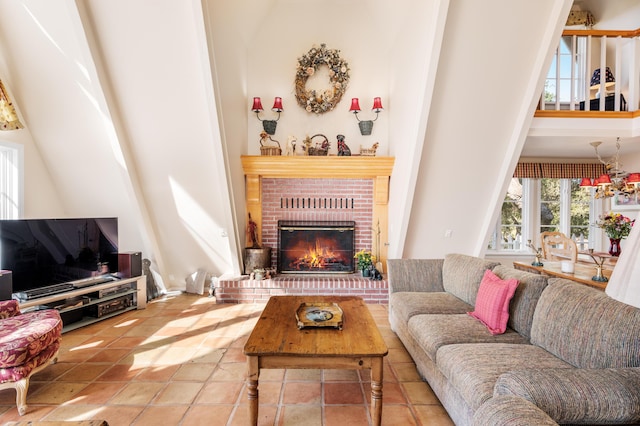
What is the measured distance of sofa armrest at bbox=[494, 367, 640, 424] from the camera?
122 cm

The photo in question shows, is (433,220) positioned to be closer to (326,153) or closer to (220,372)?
(326,153)

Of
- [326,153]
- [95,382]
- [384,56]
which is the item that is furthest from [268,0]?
[95,382]

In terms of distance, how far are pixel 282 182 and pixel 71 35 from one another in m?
2.73

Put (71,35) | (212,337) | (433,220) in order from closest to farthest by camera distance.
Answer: (71,35), (212,337), (433,220)

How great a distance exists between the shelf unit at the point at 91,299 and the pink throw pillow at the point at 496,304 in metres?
3.73

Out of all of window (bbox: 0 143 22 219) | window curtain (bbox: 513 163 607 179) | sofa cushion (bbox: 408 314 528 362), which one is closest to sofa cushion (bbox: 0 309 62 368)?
window (bbox: 0 143 22 219)

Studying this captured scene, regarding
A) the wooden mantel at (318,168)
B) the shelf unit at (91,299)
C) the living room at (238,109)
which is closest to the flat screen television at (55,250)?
the shelf unit at (91,299)

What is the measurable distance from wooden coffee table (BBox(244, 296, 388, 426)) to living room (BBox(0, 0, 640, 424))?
83.0 inches

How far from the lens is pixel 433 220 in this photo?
160 inches

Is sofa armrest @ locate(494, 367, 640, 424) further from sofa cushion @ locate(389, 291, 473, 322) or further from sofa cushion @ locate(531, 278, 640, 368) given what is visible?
sofa cushion @ locate(389, 291, 473, 322)

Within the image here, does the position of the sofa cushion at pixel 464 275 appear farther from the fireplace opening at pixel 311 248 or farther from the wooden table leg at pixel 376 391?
the fireplace opening at pixel 311 248

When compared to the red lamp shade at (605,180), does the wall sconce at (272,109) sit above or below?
above

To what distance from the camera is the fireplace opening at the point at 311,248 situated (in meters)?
4.72

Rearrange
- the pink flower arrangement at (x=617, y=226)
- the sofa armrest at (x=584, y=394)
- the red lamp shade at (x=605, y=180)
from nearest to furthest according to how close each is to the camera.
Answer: the sofa armrest at (x=584, y=394)
the pink flower arrangement at (x=617, y=226)
the red lamp shade at (x=605, y=180)
